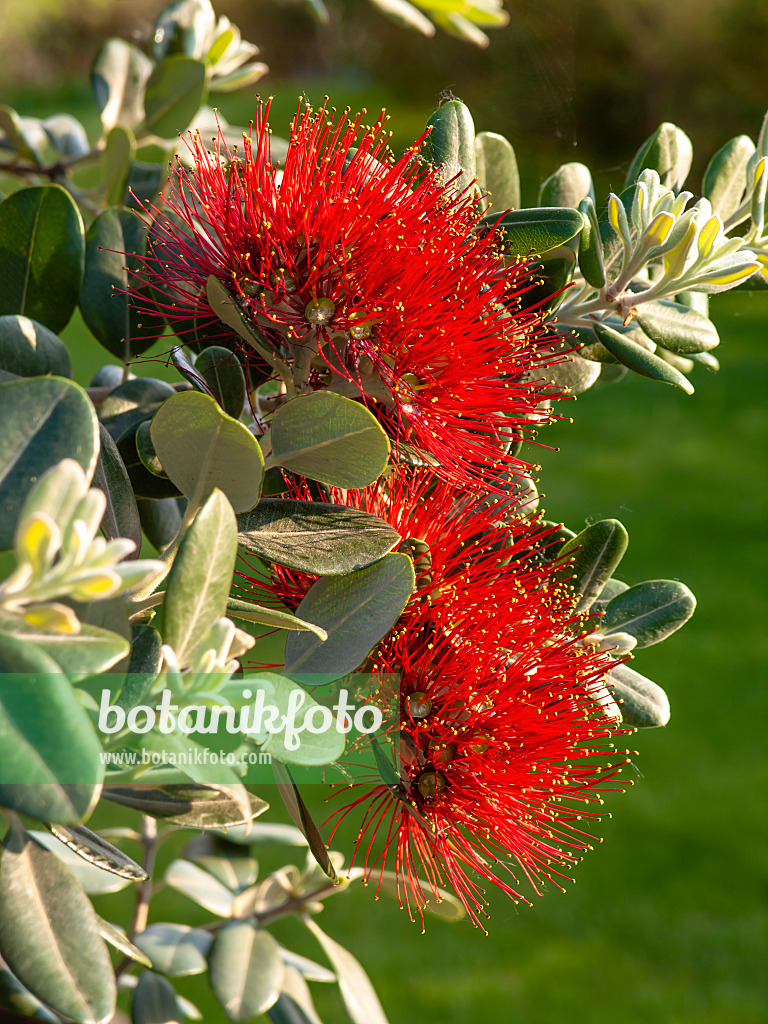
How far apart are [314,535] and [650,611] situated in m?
0.29

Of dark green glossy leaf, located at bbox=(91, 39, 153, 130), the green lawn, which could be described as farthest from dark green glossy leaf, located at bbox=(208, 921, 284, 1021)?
the green lawn

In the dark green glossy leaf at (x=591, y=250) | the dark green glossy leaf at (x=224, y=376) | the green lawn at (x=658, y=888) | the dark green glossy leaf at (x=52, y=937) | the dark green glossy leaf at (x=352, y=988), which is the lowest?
the green lawn at (x=658, y=888)

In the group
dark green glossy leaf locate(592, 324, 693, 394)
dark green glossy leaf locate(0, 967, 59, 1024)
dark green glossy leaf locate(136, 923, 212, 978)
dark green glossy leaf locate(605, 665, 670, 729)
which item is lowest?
dark green glossy leaf locate(136, 923, 212, 978)

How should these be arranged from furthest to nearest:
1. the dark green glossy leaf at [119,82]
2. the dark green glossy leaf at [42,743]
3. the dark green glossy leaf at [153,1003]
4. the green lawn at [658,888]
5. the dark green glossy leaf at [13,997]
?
the green lawn at [658,888] < the dark green glossy leaf at [119,82] < the dark green glossy leaf at [153,1003] < the dark green glossy leaf at [13,997] < the dark green glossy leaf at [42,743]

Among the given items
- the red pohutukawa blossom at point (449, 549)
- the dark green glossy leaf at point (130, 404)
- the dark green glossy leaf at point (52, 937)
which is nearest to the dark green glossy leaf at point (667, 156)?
the red pohutukawa blossom at point (449, 549)

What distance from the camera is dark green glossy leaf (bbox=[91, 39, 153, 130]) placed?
115cm

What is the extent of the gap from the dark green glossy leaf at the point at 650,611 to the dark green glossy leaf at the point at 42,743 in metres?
0.44

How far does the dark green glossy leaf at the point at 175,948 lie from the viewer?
921mm

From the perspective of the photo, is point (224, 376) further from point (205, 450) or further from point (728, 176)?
point (728, 176)

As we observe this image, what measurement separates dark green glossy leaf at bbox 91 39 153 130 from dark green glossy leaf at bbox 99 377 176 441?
2.08ft

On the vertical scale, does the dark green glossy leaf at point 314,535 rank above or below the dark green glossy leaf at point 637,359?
below

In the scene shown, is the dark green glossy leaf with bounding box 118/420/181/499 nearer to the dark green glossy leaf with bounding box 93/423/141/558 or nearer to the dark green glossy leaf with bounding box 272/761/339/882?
the dark green glossy leaf with bounding box 93/423/141/558

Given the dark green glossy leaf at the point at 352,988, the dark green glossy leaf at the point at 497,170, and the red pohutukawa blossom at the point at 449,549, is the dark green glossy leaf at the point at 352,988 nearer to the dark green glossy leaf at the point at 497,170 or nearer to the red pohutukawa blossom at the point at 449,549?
the red pohutukawa blossom at the point at 449,549

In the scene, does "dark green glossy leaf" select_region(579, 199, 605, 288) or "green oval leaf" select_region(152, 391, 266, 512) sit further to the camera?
"dark green glossy leaf" select_region(579, 199, 605, 288)
